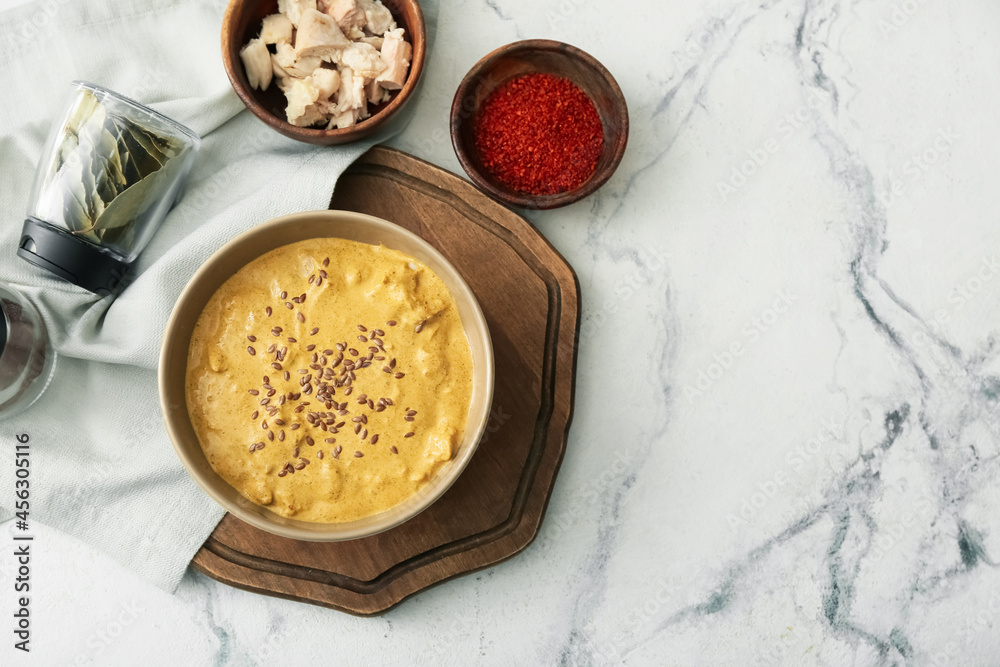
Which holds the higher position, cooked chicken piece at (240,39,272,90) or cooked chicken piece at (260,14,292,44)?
cooked chicken piece at (260,14,292,44)

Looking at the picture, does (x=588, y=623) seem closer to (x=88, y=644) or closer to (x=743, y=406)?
(x=743, y=406)

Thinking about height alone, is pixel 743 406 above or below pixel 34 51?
above

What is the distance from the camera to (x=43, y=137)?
10.7 feet

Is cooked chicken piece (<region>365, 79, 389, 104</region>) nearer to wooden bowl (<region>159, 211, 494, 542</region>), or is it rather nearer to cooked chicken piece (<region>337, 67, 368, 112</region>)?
cooked chicken piece (<region>337, 67, 368, 112</region>)

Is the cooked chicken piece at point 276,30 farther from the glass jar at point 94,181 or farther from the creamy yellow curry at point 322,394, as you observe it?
the creamy yellow curry at point 322,394

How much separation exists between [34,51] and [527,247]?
2.48 m

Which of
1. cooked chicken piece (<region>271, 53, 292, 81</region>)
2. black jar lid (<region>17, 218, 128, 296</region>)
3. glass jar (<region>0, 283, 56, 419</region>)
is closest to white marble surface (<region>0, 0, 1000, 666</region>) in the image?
cooked chicken piece (<region>271, 53, 292, 81</region>)

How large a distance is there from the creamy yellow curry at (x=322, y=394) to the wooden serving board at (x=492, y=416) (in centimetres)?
40

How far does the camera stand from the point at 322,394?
277 cm

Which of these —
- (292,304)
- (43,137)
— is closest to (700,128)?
(292,304)

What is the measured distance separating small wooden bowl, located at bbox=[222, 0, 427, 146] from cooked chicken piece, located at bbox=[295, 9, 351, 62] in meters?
0.25

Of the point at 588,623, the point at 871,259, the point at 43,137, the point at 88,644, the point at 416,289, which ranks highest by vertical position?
the point at 871,259

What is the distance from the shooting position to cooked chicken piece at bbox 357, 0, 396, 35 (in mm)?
3146

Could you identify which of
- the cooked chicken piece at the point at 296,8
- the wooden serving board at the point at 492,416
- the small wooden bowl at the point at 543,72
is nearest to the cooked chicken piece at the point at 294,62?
the cooked chicken piece at the point at 296,8
